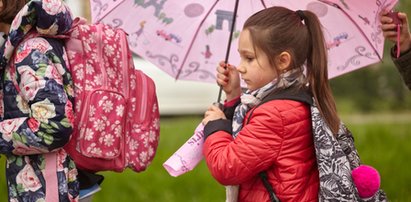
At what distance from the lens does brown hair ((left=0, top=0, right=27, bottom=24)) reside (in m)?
3.46

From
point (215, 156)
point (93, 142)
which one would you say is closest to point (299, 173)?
point (215, 156)

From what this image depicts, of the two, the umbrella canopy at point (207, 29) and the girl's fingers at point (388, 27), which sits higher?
the girl's fingers at point (388, 27)

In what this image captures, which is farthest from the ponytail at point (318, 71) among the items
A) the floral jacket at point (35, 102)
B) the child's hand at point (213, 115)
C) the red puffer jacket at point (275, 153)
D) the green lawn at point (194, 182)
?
the green lawn at point (194, 182)

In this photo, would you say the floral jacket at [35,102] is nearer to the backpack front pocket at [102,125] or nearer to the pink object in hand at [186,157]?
the backpack front pocket at [102,125]

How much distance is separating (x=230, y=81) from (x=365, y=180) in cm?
75

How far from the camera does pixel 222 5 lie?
409cm

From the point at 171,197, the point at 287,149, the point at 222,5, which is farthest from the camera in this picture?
the point at 171,197

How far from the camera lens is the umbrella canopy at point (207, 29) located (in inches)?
155

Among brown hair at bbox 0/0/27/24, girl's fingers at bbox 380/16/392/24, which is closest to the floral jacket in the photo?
brown hair at bbox 0/0/27/24

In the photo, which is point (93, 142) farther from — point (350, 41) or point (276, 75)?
point (350, 41)

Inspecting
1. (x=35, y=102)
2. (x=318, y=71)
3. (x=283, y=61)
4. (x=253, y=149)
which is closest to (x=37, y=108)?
(x=35, y=102)

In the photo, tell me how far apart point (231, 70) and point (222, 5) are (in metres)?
0.56

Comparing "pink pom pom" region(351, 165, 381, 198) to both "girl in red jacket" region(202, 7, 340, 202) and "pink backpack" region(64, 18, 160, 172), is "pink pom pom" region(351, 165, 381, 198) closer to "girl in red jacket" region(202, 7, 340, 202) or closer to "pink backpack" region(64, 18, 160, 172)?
"girl in red jacket" region(202, 7, 340, 202)

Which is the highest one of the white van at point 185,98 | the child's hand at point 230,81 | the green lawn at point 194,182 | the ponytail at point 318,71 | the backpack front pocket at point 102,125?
the ponytail at point 318,71
